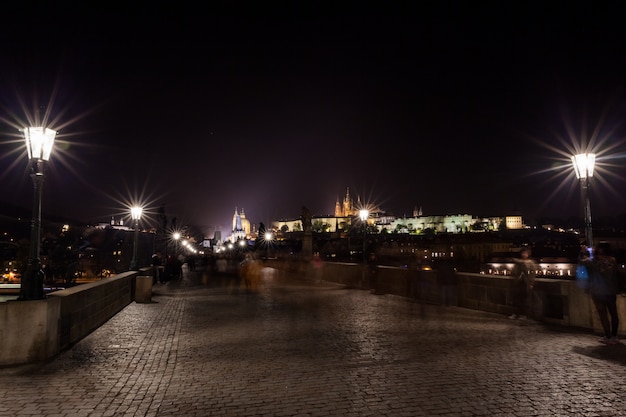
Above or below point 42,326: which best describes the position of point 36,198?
above

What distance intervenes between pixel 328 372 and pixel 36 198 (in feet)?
19.6

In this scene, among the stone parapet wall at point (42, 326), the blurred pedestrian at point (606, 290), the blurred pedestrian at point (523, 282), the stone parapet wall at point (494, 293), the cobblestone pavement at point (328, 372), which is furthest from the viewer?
the blurred pedestrian at point (523, 282)

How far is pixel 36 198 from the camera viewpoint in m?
8.39

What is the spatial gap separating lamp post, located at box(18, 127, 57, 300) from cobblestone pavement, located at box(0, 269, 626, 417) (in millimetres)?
1263

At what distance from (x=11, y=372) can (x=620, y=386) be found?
8.20 m

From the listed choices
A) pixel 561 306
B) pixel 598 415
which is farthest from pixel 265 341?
pixel 561 306

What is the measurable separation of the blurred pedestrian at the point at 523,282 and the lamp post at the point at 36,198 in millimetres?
9937

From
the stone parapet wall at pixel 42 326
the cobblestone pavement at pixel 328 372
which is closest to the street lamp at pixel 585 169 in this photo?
the cobblestone pavement at pixel 328 372

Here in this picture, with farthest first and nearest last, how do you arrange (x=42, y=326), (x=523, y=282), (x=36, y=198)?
(x=523, y=282) → (x=36, y=198) → (x=42, y=326)

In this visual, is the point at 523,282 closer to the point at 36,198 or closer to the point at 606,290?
the point at 606,290

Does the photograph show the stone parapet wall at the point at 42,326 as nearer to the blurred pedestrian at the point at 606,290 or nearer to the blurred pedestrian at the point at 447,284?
the blurred pedestrian at the point at 606,290

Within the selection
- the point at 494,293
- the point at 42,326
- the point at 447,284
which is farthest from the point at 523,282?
the point at 42,326

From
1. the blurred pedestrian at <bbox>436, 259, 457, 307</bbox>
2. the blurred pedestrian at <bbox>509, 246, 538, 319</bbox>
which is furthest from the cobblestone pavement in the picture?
the blurred pedestrian at <bbox>436, 259, 457, 307</bbox>

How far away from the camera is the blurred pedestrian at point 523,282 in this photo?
10.9 metres
